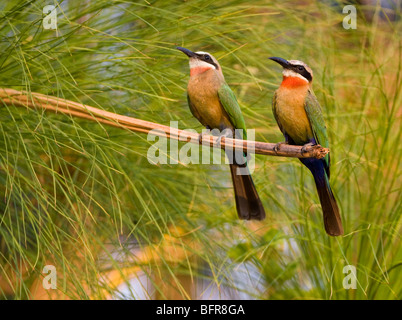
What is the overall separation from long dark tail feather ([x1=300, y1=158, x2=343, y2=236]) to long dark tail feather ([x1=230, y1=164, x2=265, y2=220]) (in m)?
0.13

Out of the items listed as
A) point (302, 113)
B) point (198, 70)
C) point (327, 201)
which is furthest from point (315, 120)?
point (198, 70)

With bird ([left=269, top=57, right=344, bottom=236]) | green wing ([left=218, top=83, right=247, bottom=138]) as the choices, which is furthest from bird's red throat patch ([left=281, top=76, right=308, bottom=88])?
green wing ([left=218, top=83, right=247, bottom=138])

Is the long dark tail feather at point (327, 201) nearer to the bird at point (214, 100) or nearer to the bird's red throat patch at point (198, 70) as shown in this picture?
the bird at point (214, 100)

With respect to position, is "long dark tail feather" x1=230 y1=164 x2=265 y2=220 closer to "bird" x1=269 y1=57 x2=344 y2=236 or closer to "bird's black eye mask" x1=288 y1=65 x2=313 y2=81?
"bird" x1=269 y1=57 x2=344 y2=236

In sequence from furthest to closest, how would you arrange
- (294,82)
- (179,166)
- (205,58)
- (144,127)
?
1. (179,166)
2. (205,58)
3. (294,82)
4. (144,127)

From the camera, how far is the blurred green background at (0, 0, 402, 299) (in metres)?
1.23

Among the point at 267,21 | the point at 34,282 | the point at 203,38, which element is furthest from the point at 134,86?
the point at 34,282

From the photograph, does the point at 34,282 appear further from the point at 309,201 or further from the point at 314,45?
the point at 314,45

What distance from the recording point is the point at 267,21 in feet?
5.14

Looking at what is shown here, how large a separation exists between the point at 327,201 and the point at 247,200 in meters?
0.17

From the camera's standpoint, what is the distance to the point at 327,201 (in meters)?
1.11

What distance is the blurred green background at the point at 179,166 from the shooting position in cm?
123

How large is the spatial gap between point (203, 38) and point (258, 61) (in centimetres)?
17

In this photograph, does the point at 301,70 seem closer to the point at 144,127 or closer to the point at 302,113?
the point at 302,113
